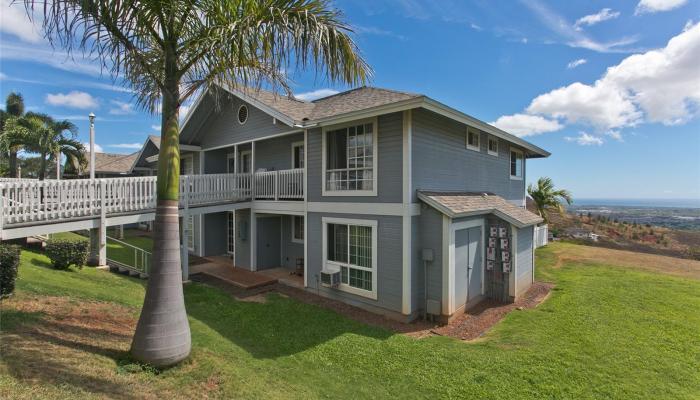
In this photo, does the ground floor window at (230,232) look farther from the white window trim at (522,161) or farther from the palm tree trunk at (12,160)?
the palm tree trunk at (12,160)

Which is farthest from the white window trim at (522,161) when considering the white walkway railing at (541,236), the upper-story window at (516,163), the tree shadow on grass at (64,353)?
the tree shadow on grass at (64,353)

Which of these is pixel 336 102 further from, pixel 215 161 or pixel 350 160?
pixel 215 161

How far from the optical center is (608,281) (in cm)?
1195

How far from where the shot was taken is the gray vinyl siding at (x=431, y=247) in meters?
8.55

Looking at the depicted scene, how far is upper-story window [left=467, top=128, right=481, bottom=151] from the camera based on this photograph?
11.4 meters

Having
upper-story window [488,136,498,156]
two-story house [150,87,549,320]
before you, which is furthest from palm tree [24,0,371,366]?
upper-story window [488,136,498,156]

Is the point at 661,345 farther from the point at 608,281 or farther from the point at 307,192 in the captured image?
the point at 307,192

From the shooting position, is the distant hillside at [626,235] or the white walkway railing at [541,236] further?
the distant hillside at [626,235]

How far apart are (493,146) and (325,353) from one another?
1071 cm

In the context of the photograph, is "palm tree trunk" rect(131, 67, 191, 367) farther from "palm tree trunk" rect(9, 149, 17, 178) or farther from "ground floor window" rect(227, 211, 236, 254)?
"palm tree trunk" rect(9, 149, 17, 178)

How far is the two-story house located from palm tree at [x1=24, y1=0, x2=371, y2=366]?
45.1 inches

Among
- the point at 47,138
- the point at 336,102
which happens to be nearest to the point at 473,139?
the point at 336,102

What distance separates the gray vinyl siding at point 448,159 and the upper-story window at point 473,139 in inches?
7.0

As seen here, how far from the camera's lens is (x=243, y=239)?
13.8 metres
